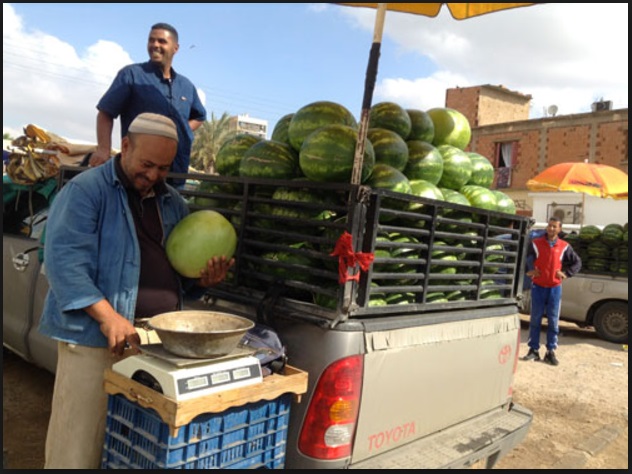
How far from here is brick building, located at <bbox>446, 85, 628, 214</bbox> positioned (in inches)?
927

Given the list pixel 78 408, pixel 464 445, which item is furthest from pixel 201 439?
pixel 464 445

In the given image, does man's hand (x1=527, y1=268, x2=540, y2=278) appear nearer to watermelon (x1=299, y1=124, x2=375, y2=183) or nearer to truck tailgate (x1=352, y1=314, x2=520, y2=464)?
truck tailgate (x1=352, y1=314, x2=520, y2=464)

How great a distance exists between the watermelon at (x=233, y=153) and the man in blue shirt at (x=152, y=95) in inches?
15.5

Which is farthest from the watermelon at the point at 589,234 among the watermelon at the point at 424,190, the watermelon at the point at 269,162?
the watermelon at the point at 269,162

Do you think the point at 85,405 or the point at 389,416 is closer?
the point at 85,405

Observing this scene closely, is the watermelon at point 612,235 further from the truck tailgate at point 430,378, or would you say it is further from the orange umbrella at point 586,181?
the truck tailgate at point 430,378

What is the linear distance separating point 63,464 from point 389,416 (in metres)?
1.63

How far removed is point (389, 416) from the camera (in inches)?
108

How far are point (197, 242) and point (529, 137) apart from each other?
26.9 m

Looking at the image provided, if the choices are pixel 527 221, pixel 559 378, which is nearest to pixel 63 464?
pixel 527 221

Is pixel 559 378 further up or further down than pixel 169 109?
further down

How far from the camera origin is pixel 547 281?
27.5 feet

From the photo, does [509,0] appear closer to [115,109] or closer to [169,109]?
[169,109]

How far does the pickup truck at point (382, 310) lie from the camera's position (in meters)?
2.51
